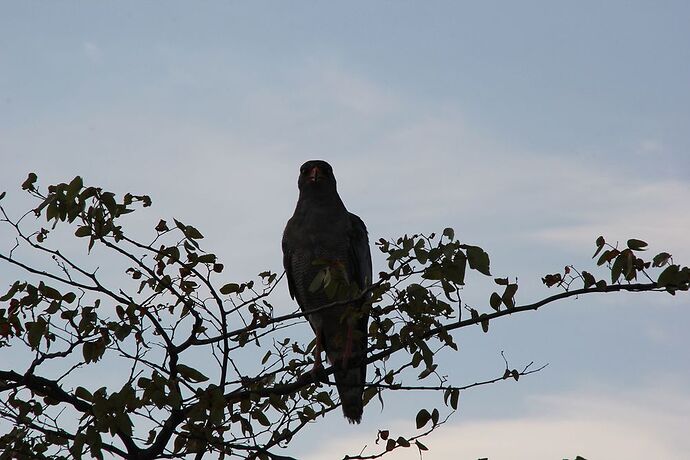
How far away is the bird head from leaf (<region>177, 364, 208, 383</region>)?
4150 mm

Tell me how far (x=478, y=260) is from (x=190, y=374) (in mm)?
1350

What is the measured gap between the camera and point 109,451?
412 cm

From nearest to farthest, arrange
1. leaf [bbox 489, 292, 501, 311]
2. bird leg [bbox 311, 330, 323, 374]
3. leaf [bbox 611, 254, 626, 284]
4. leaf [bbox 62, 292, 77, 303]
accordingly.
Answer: leaf [bbox 611, 254, 626, 284], leaf [bbox 489, 292, 501, 311], leaf [bbox 62, 292, 77, 303], bird leg [bbox 311, 330, 323, 374]

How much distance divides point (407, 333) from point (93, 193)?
1550mm

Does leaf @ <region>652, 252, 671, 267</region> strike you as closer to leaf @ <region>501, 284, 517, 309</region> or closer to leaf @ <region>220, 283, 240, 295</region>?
leaf @ <region>501, 284, 517, 309</region>

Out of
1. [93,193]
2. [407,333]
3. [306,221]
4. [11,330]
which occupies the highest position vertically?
[306,221]

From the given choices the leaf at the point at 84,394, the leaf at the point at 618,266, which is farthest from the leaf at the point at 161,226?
the leaf at the point at 618,266

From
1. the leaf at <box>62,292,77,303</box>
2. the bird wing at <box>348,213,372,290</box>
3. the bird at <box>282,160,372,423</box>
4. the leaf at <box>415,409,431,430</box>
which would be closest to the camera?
the leaf at <box>62,292,77,303</box>

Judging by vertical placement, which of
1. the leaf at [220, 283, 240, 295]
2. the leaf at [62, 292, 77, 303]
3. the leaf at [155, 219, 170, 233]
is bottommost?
the leaf at [62, 292, 77, 303]

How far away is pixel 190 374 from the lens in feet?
12.7

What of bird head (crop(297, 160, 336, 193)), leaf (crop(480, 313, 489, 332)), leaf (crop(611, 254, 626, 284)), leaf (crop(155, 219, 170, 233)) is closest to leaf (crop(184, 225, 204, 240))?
leaf (crop(155, 219, 170, 233))

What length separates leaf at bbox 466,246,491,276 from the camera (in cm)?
353

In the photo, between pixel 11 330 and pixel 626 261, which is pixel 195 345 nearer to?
pixel 11 330

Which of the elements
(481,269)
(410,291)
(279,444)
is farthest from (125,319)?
(481,269)
